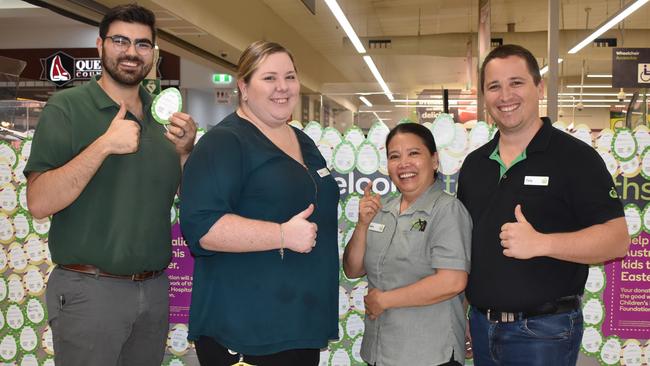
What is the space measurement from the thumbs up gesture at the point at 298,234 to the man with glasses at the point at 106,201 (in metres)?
0.74

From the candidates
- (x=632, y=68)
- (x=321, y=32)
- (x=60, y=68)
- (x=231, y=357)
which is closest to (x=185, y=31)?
(x=60, y=68)

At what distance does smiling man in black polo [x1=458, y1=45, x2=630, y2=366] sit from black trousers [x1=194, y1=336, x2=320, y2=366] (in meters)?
0.75

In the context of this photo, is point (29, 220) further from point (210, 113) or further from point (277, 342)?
point (210, 113)

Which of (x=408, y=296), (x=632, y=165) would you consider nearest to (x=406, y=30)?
(x=632, y=165)

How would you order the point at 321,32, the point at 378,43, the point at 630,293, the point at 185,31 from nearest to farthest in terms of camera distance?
1. the point at 630,293
2. the point at 185,31
3. the point at 378,43
4. the point at 321,32

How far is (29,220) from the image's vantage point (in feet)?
10.7

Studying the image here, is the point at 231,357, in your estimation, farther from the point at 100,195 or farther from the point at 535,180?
the point at 535,180

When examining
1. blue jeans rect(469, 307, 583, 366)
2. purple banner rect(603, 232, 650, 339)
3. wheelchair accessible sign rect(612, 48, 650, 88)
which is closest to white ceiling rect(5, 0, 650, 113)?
wheelchair accessible sign rect(612, 48, 650, 88)

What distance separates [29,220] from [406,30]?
1385 cm

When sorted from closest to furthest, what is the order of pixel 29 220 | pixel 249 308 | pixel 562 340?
1. pixel 249 308
2. pixel 562 340
3. pixel 29 220

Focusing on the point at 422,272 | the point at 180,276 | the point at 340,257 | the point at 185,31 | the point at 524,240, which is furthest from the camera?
the point at 185,31

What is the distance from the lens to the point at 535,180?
2113mm

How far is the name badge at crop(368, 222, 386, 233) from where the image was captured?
233 centimetres

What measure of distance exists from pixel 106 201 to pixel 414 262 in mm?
1203
